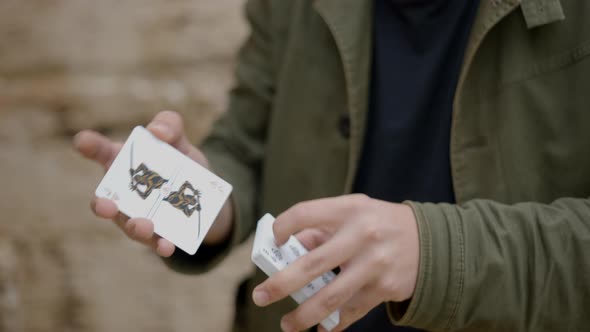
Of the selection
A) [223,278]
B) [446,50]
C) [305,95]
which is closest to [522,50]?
[446,50]

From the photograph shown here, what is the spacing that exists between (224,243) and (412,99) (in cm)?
39

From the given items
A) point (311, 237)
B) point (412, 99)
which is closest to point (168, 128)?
point (311, 237)

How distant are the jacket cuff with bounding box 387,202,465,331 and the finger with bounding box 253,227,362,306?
9 cm

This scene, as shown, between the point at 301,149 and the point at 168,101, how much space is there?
2.28 ft

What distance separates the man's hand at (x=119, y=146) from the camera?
2.47 ft

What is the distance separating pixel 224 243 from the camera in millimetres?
1049

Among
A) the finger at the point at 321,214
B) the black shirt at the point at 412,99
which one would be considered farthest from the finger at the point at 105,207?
the black shirt at the point at 412,99

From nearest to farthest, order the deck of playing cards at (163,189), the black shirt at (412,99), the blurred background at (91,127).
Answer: the deck of playing cards at (163,189)
the black shirt at (412,99)
the blurred background at (91,127)

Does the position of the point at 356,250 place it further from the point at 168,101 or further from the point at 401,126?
the point at 168,101

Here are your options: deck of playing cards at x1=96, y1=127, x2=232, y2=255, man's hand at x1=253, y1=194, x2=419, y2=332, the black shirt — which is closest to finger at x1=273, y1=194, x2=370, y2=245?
man's hand at x1=253, y1=194, x2=419, y2=332

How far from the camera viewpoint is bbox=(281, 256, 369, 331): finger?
0.68 metres

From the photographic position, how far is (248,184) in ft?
3.81

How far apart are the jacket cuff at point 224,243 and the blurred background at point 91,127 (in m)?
0.58

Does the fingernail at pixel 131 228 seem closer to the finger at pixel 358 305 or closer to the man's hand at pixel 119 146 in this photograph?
the man's hand at pixel 119 146
